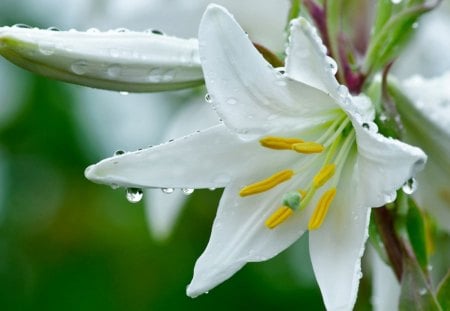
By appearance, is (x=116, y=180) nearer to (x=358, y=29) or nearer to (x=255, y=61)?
(x=255, y=61)

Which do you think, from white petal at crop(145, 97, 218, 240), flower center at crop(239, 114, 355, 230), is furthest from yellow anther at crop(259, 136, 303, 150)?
white petal at crop(145, 97, 218, 240)

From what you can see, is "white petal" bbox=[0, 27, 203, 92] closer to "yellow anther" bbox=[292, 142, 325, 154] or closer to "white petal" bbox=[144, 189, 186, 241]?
"yellow anther" bbox=[292, 142, 325, 154]

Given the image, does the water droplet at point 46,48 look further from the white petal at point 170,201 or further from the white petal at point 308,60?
the white petal at point 170,201

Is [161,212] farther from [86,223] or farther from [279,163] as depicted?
[86,223]

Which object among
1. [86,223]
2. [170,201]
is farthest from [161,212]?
[86,223]

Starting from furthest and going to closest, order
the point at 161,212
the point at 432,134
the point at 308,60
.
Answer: the point at 161,212 < the point at 432,134 < the point at 308,60

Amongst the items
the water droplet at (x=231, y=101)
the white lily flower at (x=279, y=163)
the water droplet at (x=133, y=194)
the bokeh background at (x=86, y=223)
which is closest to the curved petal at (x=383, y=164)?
the white lily flower at (x=279, y=163)
